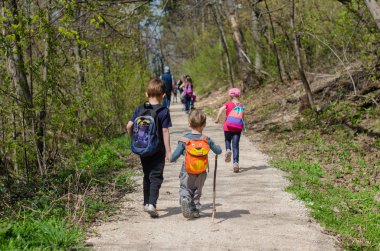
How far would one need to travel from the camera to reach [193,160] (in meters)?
5.66

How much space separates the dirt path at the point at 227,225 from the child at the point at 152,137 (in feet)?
1.31

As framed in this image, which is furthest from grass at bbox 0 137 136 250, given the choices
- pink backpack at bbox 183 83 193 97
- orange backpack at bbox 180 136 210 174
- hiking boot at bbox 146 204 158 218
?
pink backpack at bbox 183 83 193 97

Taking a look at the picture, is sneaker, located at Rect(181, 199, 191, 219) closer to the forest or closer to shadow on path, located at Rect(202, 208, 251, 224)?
shadow on path, located at Rect(202, 208, 251, 224)

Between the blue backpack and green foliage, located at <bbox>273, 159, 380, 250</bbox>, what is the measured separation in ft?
7.31

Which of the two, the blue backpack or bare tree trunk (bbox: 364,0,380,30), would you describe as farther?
bare tree trunk (bbox: 364,0,380,30)

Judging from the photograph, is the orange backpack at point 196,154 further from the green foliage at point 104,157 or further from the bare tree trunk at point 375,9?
the bare tree trunk at point 375,9

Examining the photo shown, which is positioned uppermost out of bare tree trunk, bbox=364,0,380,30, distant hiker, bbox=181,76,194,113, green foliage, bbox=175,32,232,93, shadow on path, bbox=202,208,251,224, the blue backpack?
green foliage, bbox=175,32,232,93

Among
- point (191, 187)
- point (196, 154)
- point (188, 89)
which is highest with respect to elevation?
point (188, 89)

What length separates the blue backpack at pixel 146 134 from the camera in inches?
223

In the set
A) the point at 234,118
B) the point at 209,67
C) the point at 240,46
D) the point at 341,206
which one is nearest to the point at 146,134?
the point at 341,206

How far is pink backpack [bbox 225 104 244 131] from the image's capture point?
344 inches

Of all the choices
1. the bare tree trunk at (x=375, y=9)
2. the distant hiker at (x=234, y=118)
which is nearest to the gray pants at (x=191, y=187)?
the distant hiker at (x=234, y=118)

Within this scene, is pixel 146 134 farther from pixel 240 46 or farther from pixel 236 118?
pixel 240 46

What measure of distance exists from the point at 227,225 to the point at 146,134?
1451mm
